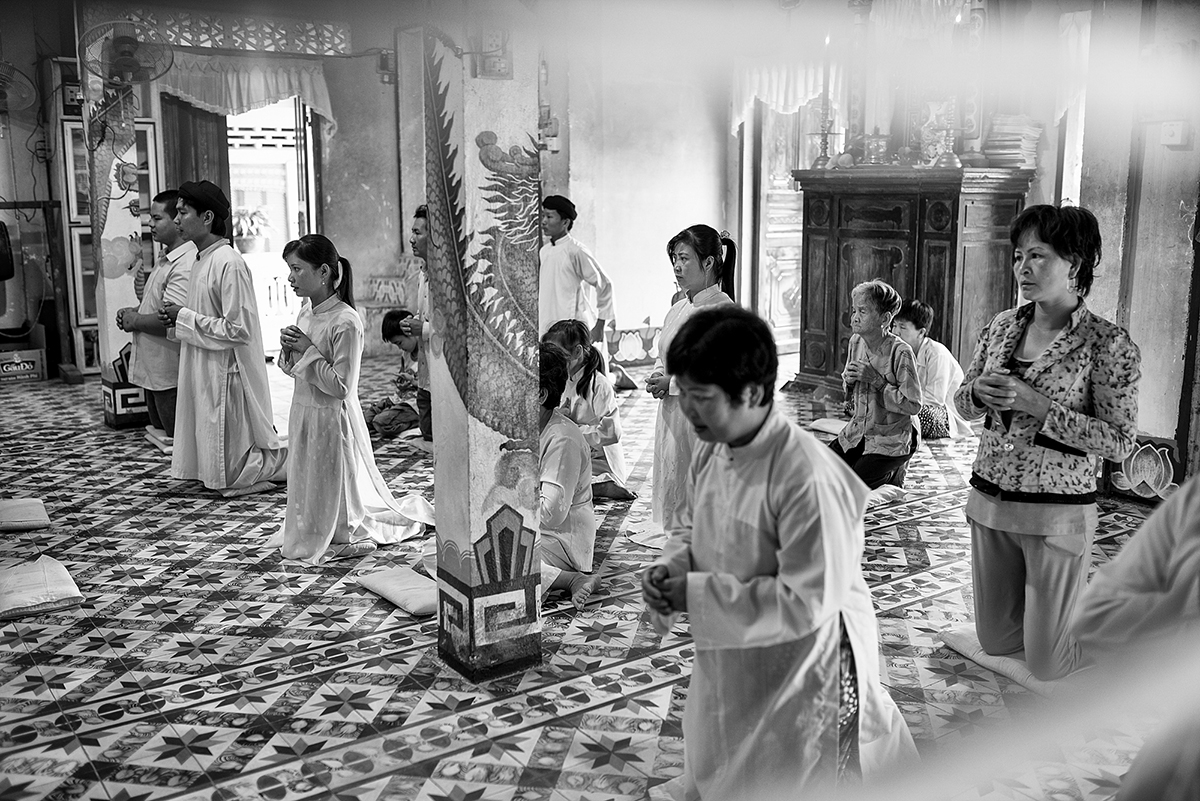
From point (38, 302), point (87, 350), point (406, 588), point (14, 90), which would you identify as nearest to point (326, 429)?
point (406, 588)

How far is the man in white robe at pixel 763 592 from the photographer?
2402 mm

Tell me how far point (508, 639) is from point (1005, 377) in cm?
191

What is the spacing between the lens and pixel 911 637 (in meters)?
4.47

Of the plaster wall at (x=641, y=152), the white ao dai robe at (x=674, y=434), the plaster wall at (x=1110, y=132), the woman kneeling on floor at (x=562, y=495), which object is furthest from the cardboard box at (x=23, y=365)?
the plaster wall at (x=1110, y=132)

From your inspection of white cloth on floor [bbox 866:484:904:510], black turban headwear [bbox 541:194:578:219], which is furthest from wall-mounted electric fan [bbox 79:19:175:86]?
white cloth on floor [bbox 866:484:904:510]

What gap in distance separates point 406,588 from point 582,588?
76 cm

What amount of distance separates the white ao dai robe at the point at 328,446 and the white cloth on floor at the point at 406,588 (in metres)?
0.47

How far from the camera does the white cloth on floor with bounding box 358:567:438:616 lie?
4723 mm

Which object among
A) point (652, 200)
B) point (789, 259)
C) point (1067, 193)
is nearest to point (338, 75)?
point (652, 200)

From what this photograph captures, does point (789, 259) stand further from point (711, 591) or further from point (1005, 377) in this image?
point (711, 591)

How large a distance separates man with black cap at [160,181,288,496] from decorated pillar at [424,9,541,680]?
9.87 feet

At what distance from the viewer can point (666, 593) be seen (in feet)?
8.27

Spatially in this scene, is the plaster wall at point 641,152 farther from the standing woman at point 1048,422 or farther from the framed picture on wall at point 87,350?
the standing woman at point 1048,422

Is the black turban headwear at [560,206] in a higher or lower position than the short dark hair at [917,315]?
higher
